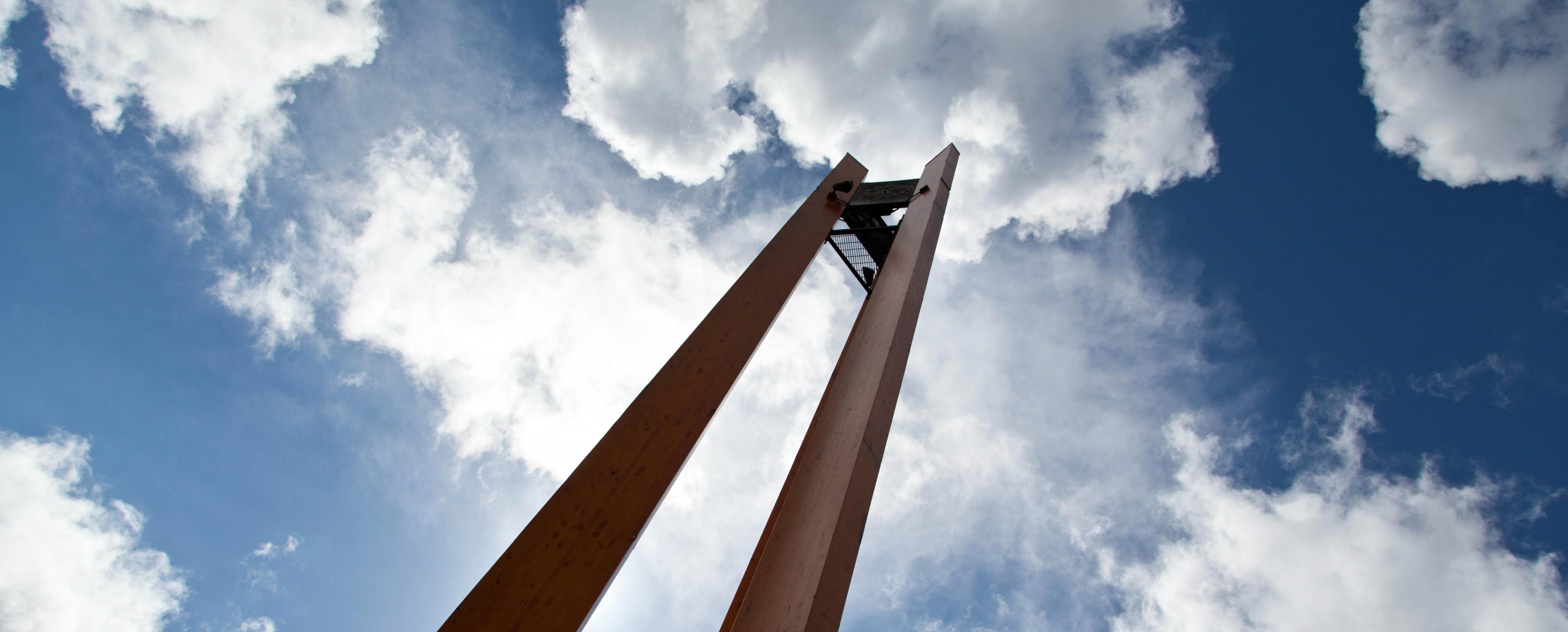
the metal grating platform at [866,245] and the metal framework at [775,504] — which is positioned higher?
the metal grating platform at [866,245]

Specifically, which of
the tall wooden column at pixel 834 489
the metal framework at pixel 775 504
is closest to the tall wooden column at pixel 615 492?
the metal framework at pixel 775 504

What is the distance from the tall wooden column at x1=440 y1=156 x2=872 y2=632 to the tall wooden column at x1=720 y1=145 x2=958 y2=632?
1.49ft

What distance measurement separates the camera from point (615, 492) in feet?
7.40

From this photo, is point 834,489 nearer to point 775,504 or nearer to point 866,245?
point 775,504

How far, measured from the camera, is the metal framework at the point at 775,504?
1934 mm

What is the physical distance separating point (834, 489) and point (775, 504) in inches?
21.3

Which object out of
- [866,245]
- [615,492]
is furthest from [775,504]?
[866,245]

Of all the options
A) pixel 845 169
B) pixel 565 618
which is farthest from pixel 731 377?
pixel 845 169

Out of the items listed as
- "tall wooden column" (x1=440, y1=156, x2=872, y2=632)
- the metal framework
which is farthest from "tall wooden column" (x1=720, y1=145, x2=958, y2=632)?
"tall wooden column" (x1=440, y1=156, x2=872, y2=632)

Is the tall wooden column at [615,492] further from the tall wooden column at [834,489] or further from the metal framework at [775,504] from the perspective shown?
the tall wooden column at [834,489]

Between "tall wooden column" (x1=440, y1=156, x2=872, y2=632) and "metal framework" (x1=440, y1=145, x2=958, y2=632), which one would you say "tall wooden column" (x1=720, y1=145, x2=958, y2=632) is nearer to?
"metal framework" (x1=440, y1=145, x2=958, y2=632)

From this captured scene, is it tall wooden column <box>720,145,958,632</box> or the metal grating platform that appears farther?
the metal grating platform

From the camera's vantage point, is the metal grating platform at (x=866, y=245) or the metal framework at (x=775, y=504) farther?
the metal grating platform at (x=866, y=245)

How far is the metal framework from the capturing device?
193cm
